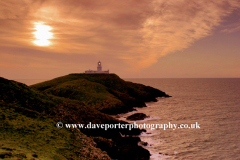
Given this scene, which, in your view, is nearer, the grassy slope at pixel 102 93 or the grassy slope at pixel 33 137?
the grassy slope at pixel 33 137

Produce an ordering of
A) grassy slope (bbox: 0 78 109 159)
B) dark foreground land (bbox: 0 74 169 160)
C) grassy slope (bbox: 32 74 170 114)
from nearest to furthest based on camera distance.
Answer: grassy slope (bbox: 0 78 109 159) → dark foreground land (bbox: 0 74 169 160) → grassy slope (bbox: 32 74 170 114)

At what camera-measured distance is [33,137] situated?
2381 cm

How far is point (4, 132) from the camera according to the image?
2261 cm

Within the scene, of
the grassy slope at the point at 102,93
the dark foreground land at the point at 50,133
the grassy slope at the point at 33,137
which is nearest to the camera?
the grassy slope at the point at 33,137

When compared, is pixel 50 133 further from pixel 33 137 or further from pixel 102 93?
pixel 102 93

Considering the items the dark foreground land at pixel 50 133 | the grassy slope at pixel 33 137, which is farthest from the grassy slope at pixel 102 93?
the grassy slope at pixel 33 137

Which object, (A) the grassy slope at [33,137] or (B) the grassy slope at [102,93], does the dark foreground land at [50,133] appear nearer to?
(A) the grassy slope at [33,137]

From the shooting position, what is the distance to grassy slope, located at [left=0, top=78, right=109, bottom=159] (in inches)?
773

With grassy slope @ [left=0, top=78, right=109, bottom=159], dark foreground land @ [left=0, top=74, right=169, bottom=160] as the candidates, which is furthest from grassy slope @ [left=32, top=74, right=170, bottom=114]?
grassy slope @ [left=0, top=78, right=109, bottom=159]

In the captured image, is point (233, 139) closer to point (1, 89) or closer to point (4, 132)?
point (4, 132)

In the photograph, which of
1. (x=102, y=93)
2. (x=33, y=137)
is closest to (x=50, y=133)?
(x=33, y=137)

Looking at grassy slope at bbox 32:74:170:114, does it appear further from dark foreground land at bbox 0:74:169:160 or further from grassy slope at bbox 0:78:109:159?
grassy slope at bbox 0:78:109:159

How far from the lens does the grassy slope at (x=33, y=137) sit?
19641 millimetres

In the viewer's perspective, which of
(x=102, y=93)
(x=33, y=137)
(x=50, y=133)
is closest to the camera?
(x=33, y=137)
